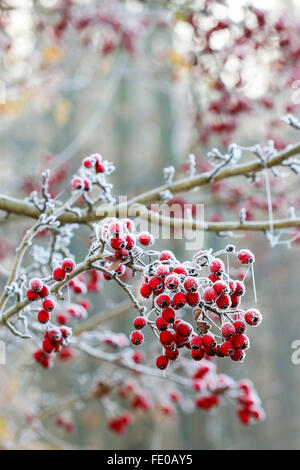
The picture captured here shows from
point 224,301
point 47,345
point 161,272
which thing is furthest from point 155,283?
point 47,345

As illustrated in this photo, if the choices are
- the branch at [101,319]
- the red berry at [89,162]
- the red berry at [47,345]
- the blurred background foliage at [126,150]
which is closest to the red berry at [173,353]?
the red berry at [47,345]

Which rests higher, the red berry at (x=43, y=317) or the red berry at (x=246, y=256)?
the red berry at (x=246, y=256)

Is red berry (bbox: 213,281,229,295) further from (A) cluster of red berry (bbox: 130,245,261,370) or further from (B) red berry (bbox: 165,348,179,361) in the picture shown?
(B) red berry (bbox: 165,348,179,361)

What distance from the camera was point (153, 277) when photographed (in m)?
0.84

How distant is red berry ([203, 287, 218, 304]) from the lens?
82 cm

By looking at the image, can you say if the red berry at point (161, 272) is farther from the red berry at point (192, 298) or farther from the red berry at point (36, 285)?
the red berry at point (36, 285)

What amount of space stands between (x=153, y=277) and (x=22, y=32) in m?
2.71

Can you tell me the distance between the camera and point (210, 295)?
32.3 inches

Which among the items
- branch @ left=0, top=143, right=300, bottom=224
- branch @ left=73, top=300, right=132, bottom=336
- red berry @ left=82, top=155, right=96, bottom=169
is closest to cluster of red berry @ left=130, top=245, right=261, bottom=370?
red berry @ left=82, top=155, right=96, bottom=169

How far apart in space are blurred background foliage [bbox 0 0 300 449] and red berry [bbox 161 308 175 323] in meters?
1.42

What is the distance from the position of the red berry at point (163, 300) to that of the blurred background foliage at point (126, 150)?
1.43 meters

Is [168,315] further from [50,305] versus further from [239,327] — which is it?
[50,305]

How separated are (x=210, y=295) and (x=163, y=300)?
0.08 metres

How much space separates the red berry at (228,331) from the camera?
841 millimetres
